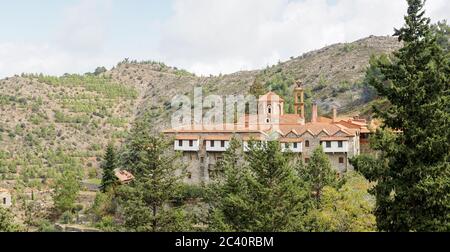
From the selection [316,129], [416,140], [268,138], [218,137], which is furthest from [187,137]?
[416,140]

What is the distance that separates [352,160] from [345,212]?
39.2 ft

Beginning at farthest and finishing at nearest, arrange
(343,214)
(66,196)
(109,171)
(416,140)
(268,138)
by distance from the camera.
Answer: (66,196) < (109,171) < (268,138) < (343,214) < (416,140)

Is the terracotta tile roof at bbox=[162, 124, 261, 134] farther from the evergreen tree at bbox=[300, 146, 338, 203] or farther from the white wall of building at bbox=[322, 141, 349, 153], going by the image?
the evergreen tree at bbox=[300, 146, 338, 203]

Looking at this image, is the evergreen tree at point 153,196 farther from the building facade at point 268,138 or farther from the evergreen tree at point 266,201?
the building facade at point 268,138

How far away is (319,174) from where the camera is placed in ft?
116

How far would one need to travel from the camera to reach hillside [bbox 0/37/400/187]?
84.1 metres

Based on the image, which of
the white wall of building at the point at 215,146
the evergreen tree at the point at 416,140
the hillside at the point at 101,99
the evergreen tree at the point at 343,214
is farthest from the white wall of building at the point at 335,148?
the hillside at the point at 101,99

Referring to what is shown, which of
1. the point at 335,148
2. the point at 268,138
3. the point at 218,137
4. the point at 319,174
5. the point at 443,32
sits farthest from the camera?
the point at 443,32

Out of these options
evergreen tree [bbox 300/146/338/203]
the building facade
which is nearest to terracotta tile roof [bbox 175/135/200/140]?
the building facade

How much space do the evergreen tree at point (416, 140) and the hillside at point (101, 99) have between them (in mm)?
62632

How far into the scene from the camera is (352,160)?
16672 millimetres

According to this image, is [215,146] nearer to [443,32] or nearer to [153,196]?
[153,196]

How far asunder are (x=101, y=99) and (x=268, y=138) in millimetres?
85862
